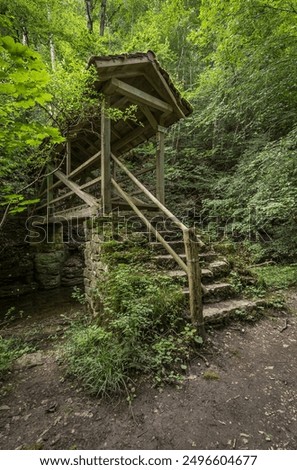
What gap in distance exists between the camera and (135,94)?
499 cm

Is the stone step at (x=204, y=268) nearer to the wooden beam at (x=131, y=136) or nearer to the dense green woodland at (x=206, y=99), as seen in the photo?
the dense green woodland at (x=206, y=99)

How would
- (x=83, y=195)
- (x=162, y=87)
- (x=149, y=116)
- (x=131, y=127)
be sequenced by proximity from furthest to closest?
1. (x=131, y=127)
2. (x=149, y=116)
3. (x=83, y=195)
4. (x=162, y=87)

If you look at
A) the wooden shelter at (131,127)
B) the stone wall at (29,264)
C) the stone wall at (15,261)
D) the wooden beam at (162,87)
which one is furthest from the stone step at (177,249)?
Result: the stone wall at (15,261)

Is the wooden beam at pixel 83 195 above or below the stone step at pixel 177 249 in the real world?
above

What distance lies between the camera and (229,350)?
312cm

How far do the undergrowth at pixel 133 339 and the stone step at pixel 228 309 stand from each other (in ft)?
1.59

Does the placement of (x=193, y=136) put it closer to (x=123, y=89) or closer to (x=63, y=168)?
(x=63, y=168)

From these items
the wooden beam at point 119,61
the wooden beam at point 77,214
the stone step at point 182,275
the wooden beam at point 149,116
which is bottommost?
the stone step at point 182,275

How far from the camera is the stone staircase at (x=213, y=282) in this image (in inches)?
144

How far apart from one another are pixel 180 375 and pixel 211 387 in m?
0.35

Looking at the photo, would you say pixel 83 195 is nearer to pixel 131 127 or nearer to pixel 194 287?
pixel 131 127

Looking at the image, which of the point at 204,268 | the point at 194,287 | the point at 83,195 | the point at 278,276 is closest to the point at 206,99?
the point at 83,195

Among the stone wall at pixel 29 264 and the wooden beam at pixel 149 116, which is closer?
the wooden beam at pixel 149 116

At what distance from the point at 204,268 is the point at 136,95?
3920mm
